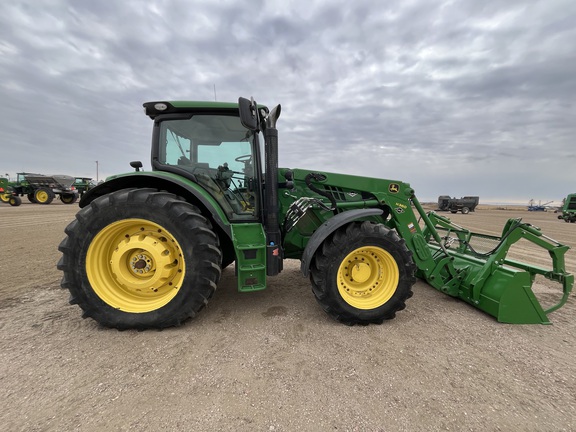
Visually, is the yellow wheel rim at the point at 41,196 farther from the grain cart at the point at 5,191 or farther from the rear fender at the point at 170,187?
the rear fender at the point at 170,187

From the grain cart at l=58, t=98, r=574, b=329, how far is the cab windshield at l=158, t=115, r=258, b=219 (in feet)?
0.04

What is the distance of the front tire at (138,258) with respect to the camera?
2.42m

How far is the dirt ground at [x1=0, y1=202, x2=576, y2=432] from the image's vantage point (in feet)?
5.10

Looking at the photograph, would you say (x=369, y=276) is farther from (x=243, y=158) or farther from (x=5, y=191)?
(x=5, y=191)

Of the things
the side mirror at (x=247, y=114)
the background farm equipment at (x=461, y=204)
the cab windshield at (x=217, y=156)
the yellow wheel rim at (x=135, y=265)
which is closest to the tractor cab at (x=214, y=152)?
the cab windshield at (x=217, y=156)

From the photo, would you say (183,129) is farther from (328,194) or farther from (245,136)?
(328,194)

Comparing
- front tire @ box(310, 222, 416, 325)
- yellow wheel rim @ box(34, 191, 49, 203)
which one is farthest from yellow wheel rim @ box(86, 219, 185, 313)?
yellow wheel rim @ box(34, 191, 49, 203)

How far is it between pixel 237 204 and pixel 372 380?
209cm

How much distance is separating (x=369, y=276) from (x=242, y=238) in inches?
56.5

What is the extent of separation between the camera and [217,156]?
3006 mm

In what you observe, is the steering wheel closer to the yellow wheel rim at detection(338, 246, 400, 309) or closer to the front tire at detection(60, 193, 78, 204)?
the yellow wheel rim at detection(338, 246, 400, 309)

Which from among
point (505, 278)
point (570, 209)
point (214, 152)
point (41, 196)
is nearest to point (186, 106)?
point (214, 152)

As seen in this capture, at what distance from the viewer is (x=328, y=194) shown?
3209 millimetres

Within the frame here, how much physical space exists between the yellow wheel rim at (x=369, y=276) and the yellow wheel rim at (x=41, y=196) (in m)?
26.5
